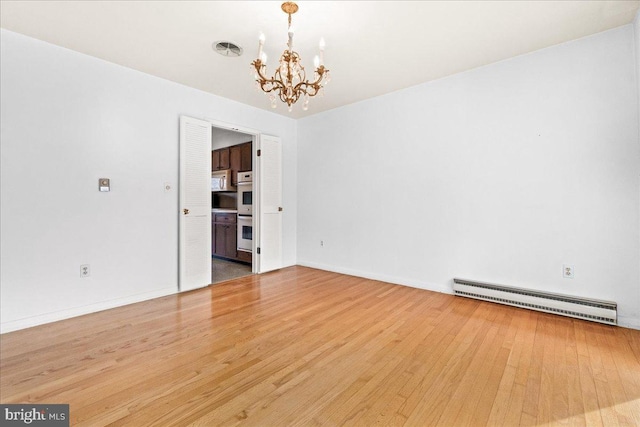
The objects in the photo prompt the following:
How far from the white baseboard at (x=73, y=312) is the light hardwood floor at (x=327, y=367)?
0.28ft

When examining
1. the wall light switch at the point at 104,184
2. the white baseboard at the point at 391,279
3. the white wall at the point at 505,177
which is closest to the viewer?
the white wall at the point at 505,177

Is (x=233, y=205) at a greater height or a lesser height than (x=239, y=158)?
lesser

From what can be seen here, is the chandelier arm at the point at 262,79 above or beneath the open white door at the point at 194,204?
above

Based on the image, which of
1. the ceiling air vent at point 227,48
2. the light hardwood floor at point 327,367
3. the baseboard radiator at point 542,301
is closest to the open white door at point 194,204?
the light hardwood floor at point 327,367

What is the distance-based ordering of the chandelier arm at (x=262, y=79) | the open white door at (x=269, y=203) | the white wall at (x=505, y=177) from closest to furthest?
the chandelier arm at (x=262, y=79)
the white wall at (x=505, y=177)
the open white door at (x=269, y=203)

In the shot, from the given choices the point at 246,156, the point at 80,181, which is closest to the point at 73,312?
the point at 80,181

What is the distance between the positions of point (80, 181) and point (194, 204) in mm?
1206

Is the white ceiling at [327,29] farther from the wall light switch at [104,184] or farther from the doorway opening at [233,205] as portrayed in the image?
the doorway opening at [233,205]

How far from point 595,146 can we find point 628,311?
4.99ft

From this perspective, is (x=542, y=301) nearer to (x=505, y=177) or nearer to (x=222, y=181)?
(x=505, y=177)

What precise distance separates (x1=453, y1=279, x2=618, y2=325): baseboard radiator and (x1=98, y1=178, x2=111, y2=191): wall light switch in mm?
4069

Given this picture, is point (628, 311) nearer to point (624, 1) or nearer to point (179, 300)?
point (624, 1)

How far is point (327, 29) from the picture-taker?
253 cm

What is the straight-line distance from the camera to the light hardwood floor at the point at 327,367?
155 centimetres
